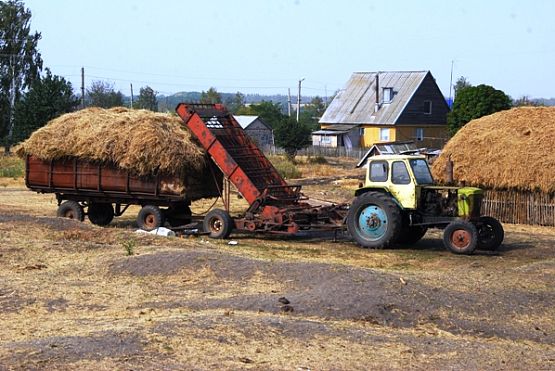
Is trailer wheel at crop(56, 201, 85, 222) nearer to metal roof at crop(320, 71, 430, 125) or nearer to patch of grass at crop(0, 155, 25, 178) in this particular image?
patch of grass at crop(0, 155, 25, 178)

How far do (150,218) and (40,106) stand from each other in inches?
1531

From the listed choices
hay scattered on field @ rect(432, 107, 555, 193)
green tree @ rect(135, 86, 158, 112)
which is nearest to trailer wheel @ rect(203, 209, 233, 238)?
hay scattered on field @ rect(432, 107, 555, 193)

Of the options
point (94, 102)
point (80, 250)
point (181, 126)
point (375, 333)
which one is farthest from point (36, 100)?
point (375, 333)

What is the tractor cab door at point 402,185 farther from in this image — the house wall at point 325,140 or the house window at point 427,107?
the house wall at point 325,140

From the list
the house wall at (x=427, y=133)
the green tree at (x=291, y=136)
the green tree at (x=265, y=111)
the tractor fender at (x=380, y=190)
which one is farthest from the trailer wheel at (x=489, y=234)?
the green tree at (x=265, y=111)

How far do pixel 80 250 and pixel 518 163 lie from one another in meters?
13.4

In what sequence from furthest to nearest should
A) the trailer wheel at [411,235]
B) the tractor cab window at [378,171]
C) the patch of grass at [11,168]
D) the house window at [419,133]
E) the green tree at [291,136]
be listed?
the house window at [419,133] → the green tree at [291,136] → the patch of grass at [11,168] → the trailer wheel at [411,235] → the tractor cab window at [378,171]

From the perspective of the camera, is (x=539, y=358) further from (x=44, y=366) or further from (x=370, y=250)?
(x=370, y=250)

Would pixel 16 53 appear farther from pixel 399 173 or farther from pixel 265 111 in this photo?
pixel 399 173

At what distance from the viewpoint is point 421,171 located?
19.4 m

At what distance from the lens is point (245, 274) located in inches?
580

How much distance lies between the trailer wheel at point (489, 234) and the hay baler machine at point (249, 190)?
3153mm

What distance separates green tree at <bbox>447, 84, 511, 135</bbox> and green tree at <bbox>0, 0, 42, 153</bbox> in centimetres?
3348

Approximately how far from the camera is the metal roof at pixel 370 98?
220 feet
